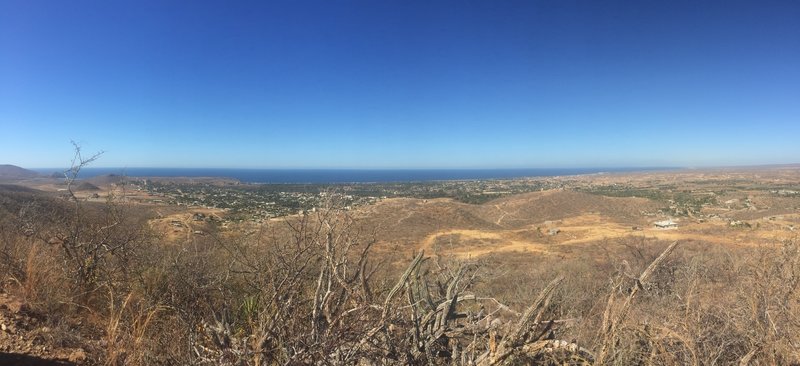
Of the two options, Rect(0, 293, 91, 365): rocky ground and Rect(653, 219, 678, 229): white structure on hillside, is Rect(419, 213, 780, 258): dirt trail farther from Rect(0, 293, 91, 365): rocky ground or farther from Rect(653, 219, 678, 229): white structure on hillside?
Rect(0, 293, 91, 365): rocky ground

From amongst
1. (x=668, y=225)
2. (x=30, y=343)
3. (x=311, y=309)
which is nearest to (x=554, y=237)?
(x=668, y=225)

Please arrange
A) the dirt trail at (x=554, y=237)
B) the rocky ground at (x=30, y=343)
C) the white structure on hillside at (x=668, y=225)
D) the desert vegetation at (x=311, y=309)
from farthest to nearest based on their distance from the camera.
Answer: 1. the white structure on hillside at (x=668, y=225)
2. the dirt trail at (x=554, y=237)
3. the rocky ground at (x=30, y=343)
4. the desert vegetation at (x=311, y=309)

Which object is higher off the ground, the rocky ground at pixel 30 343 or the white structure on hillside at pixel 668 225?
the rocky ground at pixel 30 343

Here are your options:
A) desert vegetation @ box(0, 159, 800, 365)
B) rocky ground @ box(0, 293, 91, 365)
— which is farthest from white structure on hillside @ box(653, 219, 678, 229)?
rocky ground @ box(0, 293, 91, 365)

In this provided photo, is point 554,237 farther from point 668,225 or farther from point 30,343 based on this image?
point 30,343

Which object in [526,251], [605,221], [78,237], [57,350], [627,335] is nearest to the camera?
[57,350]

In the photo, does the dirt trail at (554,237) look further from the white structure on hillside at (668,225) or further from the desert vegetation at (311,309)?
the desert vegetation at (311,309)

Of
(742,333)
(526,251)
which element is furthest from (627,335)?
(526,251)

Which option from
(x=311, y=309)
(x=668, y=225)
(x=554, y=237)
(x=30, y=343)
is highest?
(x=311, y=309)

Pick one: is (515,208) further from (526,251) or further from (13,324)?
(13,324)

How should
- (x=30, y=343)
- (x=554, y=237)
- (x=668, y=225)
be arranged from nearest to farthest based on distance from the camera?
(x=30, y=343), (x=554, y=237), (x=668, y=225)

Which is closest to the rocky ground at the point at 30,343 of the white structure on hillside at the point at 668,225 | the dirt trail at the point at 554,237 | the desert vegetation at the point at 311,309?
the desert vegetation at the point at 311,309
